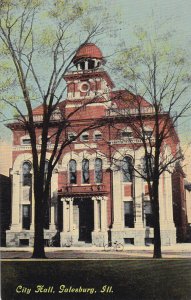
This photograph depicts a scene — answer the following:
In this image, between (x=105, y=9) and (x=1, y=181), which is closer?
(x=105, y=9)

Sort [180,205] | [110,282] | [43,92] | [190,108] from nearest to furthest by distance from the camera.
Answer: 1. [110,282]
2. [190,108]
3. [43,92]
4. [180,205]

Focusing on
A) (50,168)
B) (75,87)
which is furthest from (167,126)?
(50,168)

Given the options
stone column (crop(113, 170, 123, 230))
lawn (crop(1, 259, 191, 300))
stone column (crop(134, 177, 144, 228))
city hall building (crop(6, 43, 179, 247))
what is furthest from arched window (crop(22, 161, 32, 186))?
stone column (crop(134, 177, 144, 228))

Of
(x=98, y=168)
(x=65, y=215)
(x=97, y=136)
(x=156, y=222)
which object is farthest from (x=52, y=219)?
(x=156, y=222)

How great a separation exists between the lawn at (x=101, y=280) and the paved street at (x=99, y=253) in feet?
1.29

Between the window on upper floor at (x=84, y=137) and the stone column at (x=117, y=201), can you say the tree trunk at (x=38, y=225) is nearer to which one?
the window on upper floor at (x=84, y=137)

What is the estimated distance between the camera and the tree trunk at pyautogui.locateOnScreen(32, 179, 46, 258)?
10.4 m

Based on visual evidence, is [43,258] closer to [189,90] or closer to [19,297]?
[19,297]

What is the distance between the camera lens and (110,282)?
27.5 feet

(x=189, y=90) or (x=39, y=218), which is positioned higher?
(x=189, y=90)

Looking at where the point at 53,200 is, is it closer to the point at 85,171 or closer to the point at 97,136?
the point at 85,171

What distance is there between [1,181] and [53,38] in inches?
154

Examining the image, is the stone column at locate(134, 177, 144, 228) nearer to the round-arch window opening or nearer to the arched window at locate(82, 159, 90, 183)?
the arched window at locate(82, 159, 90, 183)

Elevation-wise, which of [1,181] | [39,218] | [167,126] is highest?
[167,126]
